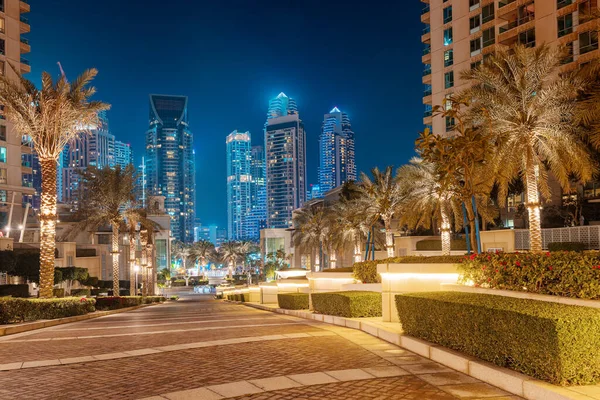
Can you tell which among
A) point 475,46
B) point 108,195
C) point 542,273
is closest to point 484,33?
point 475,46

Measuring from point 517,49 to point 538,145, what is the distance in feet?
13.7

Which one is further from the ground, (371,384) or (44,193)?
(44,193)

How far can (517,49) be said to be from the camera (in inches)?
848

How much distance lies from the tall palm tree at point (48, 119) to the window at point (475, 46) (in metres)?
40.9

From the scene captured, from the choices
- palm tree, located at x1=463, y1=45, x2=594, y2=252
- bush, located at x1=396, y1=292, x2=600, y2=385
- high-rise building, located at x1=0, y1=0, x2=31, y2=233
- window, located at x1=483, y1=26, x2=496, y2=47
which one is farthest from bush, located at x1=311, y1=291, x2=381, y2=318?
high-rise building, located at x1=0, y1=0, x2=31, y2=233

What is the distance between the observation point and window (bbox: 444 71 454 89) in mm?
57156

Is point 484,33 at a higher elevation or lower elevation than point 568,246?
higher

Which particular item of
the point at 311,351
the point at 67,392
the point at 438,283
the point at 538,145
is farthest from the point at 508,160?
the point at 67,392

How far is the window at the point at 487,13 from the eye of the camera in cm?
5197

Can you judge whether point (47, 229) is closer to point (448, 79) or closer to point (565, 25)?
point (565, 25)

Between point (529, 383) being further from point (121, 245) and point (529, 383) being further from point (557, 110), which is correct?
point (121, 245)

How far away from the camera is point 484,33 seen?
52.4 meters

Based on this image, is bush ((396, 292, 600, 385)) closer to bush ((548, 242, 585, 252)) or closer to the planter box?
the planter box

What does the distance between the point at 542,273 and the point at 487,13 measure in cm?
4887
